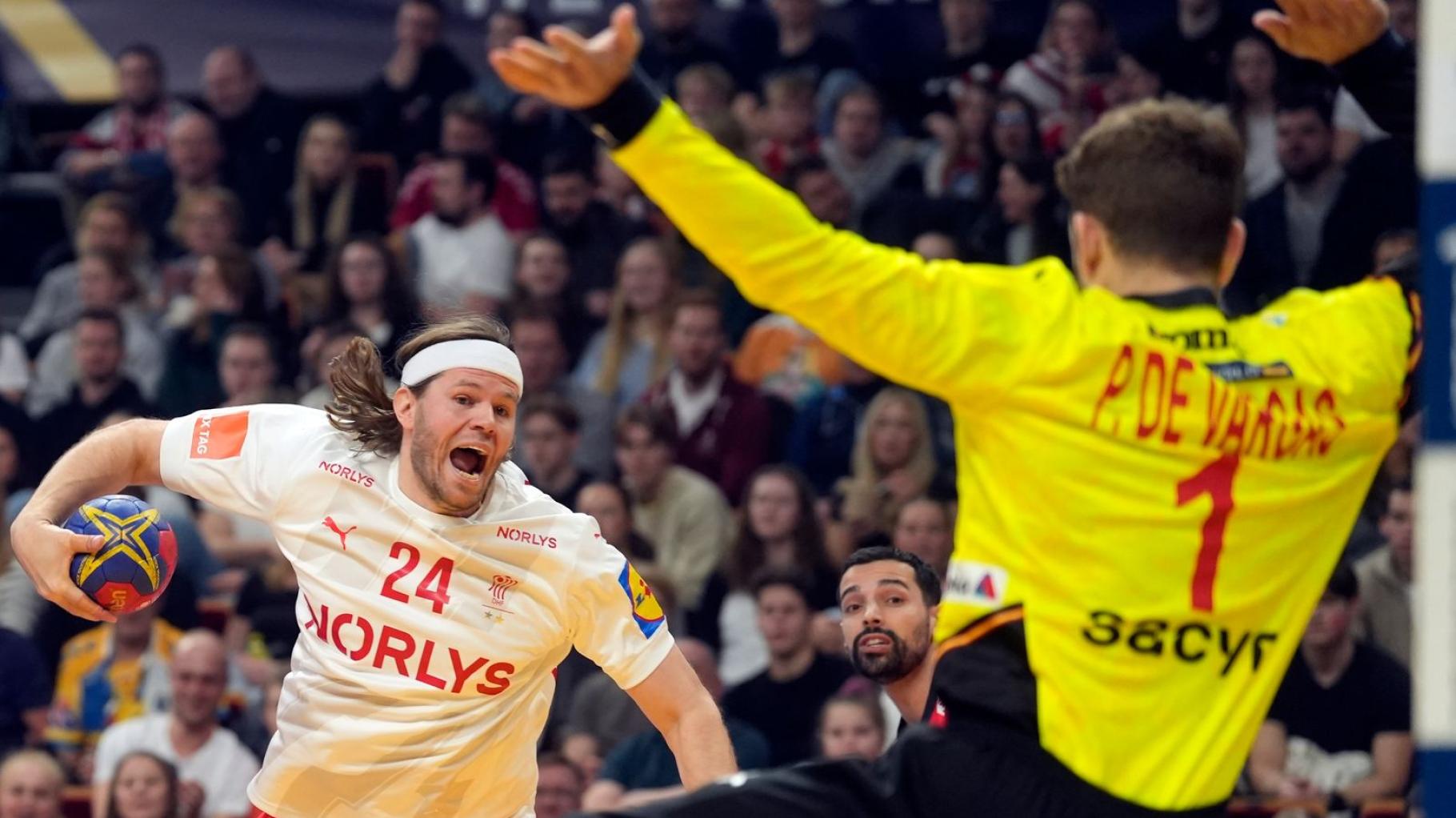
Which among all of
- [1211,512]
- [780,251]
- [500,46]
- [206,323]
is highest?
[780,251]

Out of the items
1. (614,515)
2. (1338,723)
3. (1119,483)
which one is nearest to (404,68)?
(614,515)

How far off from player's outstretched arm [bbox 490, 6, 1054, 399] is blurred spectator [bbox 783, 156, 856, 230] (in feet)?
26.5

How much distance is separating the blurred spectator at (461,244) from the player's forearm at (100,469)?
672 centimetres

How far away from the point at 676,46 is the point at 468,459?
8242mm

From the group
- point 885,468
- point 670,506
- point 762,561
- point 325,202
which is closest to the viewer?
point 762,561

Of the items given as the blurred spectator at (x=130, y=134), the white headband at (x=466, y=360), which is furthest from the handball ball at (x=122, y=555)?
the blurred spectator at (x=130, y=134)

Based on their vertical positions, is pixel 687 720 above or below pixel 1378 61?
below

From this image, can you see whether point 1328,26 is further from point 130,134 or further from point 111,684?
point 130,134

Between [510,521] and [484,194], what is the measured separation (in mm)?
7771

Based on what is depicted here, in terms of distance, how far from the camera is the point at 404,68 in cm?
1451

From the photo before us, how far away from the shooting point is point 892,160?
1320 cm

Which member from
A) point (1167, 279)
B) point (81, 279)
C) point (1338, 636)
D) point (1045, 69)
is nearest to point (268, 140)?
point (81, 279)

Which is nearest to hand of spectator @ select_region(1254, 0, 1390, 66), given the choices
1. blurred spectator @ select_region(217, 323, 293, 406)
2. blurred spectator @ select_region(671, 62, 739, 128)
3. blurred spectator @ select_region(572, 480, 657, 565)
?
blurred spectator @ select_region(572, 480, 657, 565)

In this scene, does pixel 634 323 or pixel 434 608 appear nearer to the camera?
pixel 434 608
